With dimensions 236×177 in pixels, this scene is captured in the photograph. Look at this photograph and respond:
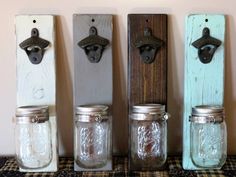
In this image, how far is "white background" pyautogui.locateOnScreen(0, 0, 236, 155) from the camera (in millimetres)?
1044

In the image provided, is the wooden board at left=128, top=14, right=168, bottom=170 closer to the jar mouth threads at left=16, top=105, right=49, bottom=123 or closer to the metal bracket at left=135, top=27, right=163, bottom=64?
the metal bracket at left=135, top=27, right=163, bottom=64

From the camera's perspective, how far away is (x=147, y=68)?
1.03m

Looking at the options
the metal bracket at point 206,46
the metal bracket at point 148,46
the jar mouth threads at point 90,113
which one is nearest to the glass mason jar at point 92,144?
the jar mouth threads at point 90,113

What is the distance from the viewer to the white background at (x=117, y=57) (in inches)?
41.1

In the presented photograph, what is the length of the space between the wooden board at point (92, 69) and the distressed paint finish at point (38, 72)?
0.21 feet

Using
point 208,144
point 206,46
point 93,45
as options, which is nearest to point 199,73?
point 206,46

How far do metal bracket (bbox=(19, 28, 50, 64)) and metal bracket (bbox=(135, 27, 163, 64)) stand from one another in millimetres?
245

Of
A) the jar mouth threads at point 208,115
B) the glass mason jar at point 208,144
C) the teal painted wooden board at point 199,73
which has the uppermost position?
the teal painted wooden board at point 199,73

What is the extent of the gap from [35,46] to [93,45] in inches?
6.0

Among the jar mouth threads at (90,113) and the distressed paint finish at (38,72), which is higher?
the distressed paint finish at (38,72)

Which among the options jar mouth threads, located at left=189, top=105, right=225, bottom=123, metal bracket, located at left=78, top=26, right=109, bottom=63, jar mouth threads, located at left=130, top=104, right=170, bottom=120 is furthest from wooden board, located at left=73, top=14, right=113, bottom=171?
jar mouth threads, located at left=189, top=105, right=225, bottom=123

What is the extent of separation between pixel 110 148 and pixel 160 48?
0.30m

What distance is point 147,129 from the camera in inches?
39.3

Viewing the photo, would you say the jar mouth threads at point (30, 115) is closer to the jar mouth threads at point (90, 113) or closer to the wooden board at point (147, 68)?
the jar mouth threads at point (90, 113)
